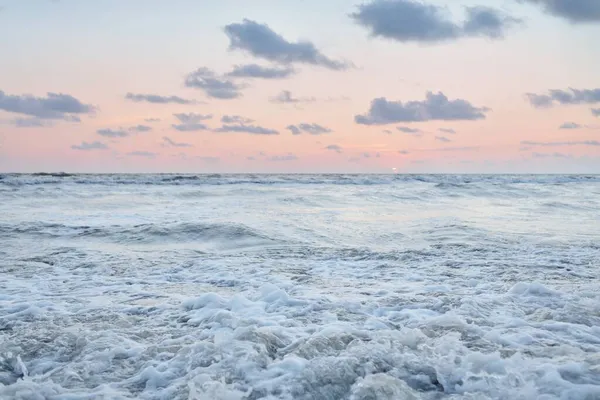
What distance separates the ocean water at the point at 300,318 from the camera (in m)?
2.99

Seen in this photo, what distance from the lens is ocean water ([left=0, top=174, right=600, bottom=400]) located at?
2.99 meters

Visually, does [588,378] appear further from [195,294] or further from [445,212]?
[445,212]

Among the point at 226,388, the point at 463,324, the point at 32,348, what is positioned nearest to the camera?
the point at 226,388

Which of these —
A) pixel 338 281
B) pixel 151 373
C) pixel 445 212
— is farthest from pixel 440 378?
pixel 445 212

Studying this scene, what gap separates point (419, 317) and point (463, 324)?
415 millimetres

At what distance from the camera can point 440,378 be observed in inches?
120

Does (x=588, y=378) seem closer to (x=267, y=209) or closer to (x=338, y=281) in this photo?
(x=338, y=281)

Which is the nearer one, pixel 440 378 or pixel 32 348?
pixel 440 378

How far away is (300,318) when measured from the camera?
14.2ft

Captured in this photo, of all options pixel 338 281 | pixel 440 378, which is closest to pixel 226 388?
pixel 440 378

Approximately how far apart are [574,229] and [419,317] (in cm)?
842

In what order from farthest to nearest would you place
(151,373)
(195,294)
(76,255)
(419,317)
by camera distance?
1. (76,255)
2. (195,294)
3. (419,317)
4. (151,373)

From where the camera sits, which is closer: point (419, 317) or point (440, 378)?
point (440, 378)

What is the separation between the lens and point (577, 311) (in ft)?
14.3
